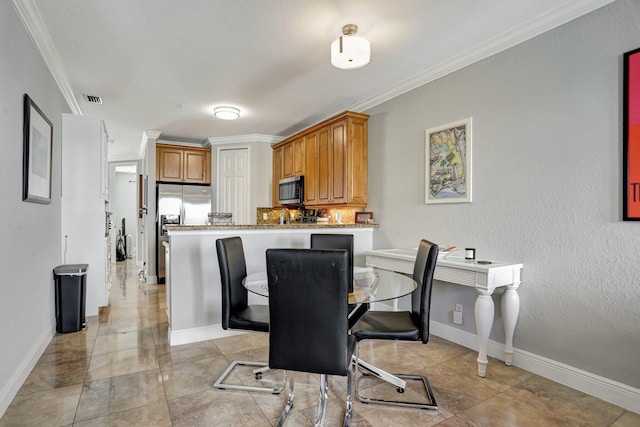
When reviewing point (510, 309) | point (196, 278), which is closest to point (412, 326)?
point (510, 309)

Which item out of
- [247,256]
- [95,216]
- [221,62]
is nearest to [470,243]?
[247,256]

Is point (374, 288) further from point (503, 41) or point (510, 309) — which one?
point (503, 41)

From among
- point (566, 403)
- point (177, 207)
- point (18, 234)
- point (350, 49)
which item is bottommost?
point (566, 403)

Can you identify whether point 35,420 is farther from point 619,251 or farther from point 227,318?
point 619,251

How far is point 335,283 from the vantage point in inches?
60.6

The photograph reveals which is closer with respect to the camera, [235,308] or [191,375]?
Answer: [235,308]

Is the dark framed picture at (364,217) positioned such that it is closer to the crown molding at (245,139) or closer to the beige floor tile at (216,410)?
the beige floor tile at (216,410)

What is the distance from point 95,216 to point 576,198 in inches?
178

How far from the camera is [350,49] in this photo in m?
2.35

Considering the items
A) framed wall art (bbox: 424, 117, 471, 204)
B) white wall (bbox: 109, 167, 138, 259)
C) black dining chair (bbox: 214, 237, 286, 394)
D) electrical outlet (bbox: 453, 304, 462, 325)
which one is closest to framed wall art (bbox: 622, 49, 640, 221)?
framed wall art (bbox: 424, 117, 471, 204)

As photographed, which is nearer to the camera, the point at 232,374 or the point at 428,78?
the point at 232,374

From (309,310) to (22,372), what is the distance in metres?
2.09

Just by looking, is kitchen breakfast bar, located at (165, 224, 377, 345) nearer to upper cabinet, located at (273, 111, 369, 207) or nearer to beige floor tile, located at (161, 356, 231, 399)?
beige floor tile, located at (161, 356, 231, 399)

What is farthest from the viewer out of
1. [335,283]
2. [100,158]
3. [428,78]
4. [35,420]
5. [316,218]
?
[316,218]
